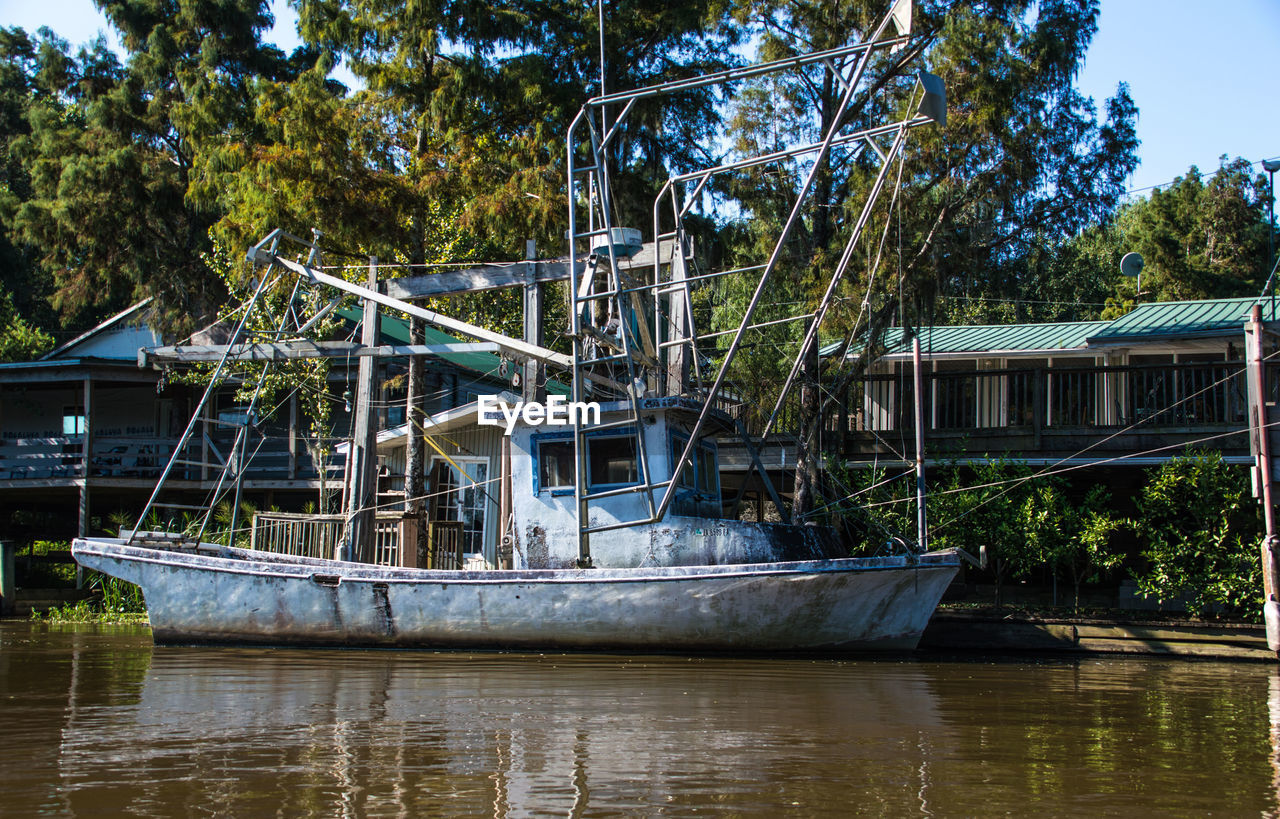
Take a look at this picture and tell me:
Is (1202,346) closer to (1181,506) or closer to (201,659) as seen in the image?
(1181,506)

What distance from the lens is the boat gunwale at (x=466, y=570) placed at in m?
10.9

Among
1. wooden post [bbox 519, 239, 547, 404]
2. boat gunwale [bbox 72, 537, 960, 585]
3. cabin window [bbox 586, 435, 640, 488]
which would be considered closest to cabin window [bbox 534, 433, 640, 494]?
cabin window [bbox 586, 435, 640, 488]

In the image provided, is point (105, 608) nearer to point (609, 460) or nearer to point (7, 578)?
point (7, 578)

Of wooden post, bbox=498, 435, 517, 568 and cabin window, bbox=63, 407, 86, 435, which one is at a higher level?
cabin window, bbox=63, 407, 86, 435

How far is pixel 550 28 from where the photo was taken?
66.3 ft

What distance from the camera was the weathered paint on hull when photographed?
36.1ft

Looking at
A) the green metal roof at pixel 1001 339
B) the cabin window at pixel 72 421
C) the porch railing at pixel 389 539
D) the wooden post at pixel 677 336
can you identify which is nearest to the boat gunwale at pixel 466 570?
the porch railing at pixel 389 539

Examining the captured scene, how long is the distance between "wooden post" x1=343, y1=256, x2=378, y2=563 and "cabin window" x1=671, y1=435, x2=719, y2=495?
350cm

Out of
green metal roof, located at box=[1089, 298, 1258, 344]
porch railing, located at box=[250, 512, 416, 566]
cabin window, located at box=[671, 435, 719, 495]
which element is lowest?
porch railing, located at box=[250, 512, 416, 566]

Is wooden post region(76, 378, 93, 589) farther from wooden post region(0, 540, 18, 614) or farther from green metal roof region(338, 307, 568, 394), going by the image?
green metal roof region(338, 307, 568, 394)

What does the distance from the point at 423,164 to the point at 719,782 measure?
46.6 feet

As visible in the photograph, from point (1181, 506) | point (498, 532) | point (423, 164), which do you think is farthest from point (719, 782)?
point (423, 164)

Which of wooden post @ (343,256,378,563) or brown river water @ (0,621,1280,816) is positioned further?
wooden post @ (343,256,378,563)

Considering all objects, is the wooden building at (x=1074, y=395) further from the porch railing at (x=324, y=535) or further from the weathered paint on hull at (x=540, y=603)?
the porch railing at (x=324, y=535)
